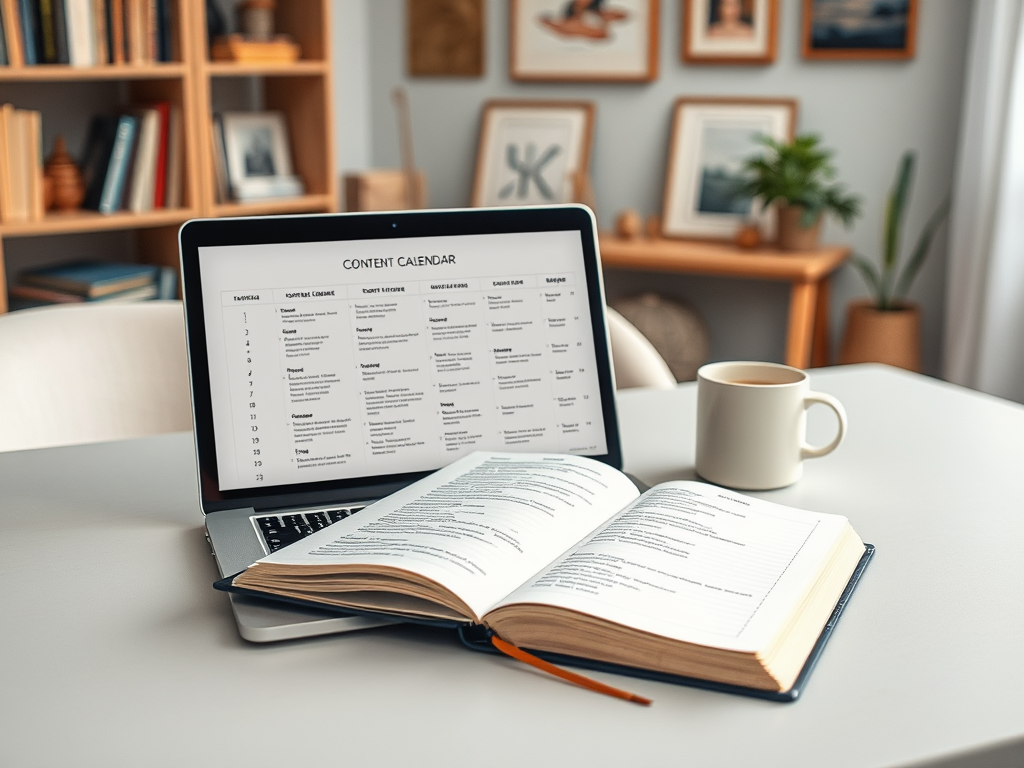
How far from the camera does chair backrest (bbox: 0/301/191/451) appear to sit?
1.21 m

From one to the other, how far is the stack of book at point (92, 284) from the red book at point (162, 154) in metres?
0.18

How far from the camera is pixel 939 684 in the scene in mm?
603

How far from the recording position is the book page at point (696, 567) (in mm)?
611

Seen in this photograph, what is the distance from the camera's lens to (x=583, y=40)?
3.38m

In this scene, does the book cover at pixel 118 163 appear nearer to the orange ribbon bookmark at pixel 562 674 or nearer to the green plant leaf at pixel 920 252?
the green plant leaf at pixel 920 252

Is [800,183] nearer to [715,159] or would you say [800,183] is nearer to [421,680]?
[715,159]

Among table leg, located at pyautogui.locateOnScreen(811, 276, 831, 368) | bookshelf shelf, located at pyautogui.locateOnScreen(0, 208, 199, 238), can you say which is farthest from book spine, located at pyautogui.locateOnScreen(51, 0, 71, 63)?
table leg, located at pyautogui.locateOnScreen(811, 276, 831, 368)

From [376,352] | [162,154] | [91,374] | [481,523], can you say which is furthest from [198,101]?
[481,523]

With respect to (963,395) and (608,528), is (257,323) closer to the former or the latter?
(608,528)

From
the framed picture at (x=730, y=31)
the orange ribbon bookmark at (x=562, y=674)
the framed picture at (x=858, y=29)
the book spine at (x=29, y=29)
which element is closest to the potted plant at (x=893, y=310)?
the framed picture at (x=858, y=29)

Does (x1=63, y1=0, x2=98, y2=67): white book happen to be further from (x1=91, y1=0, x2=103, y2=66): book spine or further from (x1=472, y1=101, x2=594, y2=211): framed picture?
(x1=472, y1=101, x2=594, y2=211): framed picture

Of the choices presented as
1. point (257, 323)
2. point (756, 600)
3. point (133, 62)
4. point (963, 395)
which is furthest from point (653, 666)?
point (133, 62)

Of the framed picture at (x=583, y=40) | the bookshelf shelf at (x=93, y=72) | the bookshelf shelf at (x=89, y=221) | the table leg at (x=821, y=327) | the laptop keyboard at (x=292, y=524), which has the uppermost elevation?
the framed picture at (x=583, y=40)

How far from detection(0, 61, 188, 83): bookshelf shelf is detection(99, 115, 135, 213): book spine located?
0.42ft
